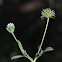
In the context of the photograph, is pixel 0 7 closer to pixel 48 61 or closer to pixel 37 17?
pixel 37 17

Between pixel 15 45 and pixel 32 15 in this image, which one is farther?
pixel 32 15

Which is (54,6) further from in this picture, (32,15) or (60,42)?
(60,42)

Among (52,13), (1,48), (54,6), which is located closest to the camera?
(52,13)

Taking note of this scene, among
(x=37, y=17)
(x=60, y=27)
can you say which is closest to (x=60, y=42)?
(x=60, y=27)

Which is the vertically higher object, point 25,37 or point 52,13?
point 52,13

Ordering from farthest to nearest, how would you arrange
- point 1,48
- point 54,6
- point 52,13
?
1. point 54,6
2. point 1,48
3. point 52,13

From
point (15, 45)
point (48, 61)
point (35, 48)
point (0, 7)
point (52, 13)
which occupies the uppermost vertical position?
point (52, 13)

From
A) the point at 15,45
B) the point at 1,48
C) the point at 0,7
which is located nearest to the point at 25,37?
the point at 15,45
